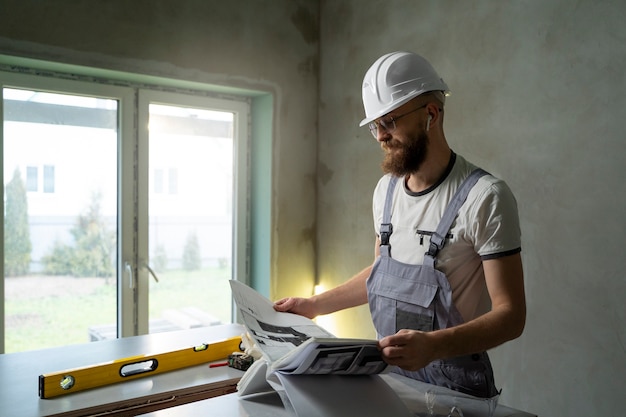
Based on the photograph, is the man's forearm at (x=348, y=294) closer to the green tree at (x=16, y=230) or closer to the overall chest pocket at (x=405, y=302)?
the overall chest pocket at (x=405, y=302)

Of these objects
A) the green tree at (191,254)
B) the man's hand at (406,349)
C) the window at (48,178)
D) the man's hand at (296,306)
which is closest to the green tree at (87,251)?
the window at (48,178)

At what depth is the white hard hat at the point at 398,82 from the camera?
168cm

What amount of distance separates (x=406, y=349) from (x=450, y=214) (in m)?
0.51

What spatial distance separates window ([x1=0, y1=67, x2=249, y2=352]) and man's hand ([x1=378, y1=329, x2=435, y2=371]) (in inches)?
97.7

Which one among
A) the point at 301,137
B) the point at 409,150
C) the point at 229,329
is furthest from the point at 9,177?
the point at 409,150

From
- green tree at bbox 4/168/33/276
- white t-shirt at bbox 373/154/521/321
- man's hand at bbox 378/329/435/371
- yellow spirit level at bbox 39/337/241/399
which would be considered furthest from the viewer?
green tree at bbox 4/168/33/276

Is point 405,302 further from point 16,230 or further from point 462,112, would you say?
point 16,230

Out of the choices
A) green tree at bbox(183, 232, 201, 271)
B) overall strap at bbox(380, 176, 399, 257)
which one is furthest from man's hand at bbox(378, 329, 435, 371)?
green tree at bbox(183, 232, 201, 271)

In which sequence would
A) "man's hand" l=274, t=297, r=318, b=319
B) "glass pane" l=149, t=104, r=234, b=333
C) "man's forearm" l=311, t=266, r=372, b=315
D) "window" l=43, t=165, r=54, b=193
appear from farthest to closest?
"glass pane" l=149, t=104, r=234, b=333 → "window" l=43, t=165, r=54, b=193 → "man's forearm" l=311, t=266, r=372, b=315 → "man's hand" l=274, t=297, r=318, b=319

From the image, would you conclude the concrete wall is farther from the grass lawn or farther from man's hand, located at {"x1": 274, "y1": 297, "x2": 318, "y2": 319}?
man's hand, located at {"x1": 274, "y1": 297, "x2": 318, "y2": 319}

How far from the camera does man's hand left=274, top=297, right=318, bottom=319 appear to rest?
1.71m

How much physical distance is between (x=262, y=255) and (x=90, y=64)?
1.64 m

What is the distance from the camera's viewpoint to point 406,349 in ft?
3.98

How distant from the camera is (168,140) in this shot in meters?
3.55
